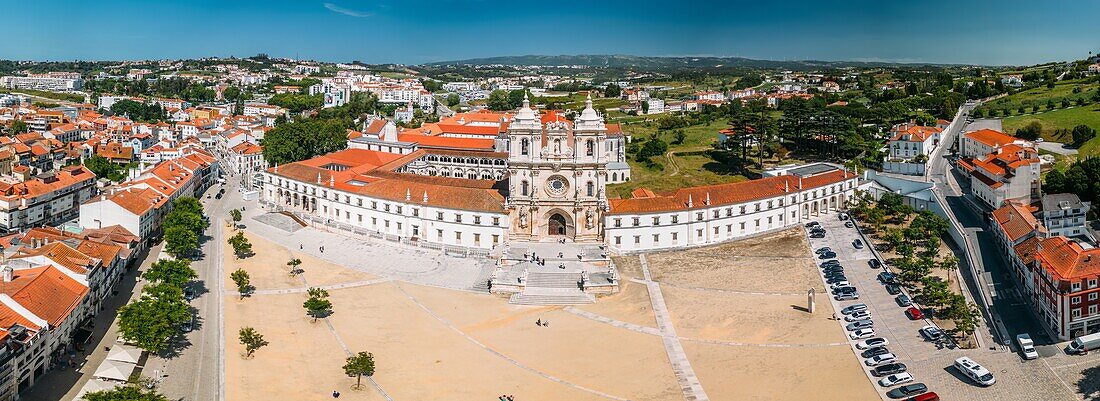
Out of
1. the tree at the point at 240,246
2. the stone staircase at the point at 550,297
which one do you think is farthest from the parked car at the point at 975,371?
the tree at the point at 240,246

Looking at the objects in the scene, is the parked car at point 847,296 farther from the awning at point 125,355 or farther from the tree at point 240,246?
the tree at point 240,246

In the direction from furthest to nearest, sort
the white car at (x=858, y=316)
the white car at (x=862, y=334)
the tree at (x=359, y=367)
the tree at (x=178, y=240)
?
the tree at (x=178, y=240) → the white car at (x=858, y=316) → the white car at (x=862, y=334) → the tree at (x=359, y=367)

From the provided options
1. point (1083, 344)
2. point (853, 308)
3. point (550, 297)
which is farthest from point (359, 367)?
point (1083, 344)

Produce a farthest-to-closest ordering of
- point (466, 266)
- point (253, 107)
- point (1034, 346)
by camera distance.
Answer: point (253, 107) < point (466, 266) < point (1034, 346)

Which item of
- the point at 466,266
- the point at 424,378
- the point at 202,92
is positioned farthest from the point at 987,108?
the point at 202,92

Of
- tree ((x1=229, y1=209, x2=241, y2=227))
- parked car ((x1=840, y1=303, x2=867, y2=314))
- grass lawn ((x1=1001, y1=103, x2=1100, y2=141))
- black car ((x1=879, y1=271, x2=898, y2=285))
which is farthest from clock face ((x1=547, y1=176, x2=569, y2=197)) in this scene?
grass lawn ((x1=1001, y1=103, x2=1100, y2=141))

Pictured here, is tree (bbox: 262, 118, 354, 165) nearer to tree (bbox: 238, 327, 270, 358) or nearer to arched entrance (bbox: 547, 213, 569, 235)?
arched entrance (bbox: 547, 213, 569, 235)

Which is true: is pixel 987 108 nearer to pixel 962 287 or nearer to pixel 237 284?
pixel 962 287
